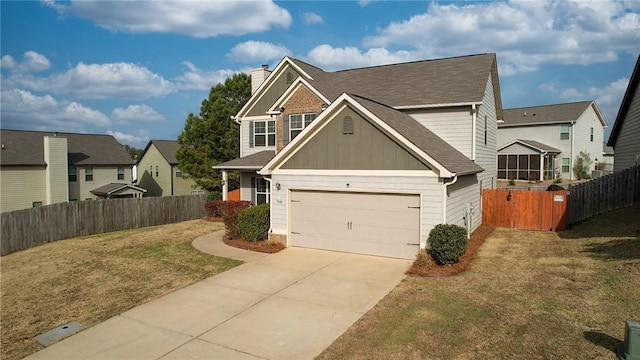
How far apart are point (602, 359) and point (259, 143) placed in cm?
2081

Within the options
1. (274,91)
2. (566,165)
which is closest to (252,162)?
(274,91)

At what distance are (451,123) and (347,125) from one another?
6809mm

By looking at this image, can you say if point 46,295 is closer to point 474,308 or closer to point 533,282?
point 474,308

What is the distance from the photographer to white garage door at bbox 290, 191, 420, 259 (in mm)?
13078

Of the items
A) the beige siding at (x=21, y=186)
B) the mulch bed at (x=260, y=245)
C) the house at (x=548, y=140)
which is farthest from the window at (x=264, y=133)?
the house at (x=548, y=140)

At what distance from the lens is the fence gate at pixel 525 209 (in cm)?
1759

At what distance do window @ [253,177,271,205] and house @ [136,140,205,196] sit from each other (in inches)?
888

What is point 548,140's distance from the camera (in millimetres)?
40000

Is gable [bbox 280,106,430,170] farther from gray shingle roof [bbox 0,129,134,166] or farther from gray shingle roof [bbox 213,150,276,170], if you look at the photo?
gray shingle roof [bbox 0,129,134,166]

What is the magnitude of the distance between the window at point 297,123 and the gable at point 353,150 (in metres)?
5.42

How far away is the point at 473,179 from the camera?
1722cm

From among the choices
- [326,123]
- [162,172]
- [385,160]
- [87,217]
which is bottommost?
[87,217]

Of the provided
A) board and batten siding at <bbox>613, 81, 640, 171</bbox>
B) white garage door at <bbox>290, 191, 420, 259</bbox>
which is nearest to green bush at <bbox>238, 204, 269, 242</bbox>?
white garage door at <bbox>290, 191, 420, 259</bbox>

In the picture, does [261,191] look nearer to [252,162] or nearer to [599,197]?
[252,162]
